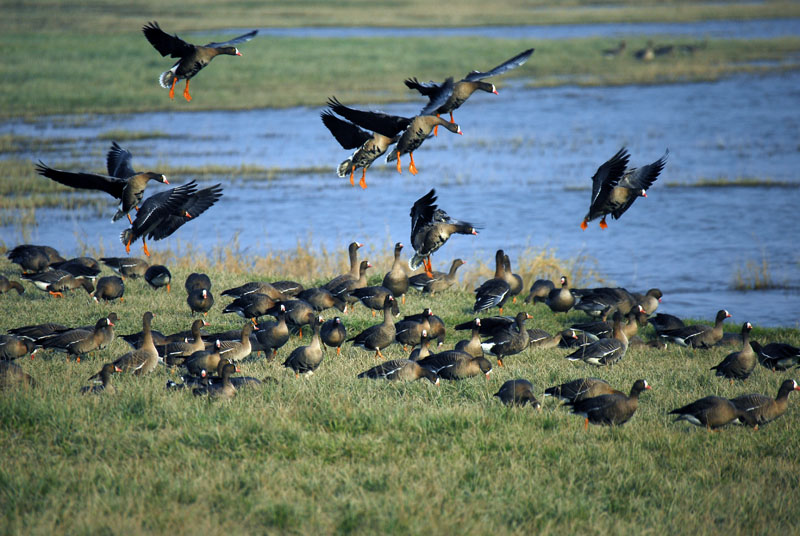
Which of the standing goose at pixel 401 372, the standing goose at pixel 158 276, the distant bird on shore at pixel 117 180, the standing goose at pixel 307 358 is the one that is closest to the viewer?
the standing goose at pixel 401 372

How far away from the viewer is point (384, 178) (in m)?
36.0

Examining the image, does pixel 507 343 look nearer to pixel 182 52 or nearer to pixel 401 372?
pixel 401 372

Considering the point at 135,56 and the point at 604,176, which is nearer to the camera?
the point at 604,176

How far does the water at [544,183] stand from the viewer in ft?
78.1

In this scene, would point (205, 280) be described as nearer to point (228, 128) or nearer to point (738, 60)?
point (228, 128)

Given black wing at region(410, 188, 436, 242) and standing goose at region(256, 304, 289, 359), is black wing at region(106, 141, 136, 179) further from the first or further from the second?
black wing at region(410, 188, 436, 242)

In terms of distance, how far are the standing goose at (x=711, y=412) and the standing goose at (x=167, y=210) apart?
25.6ft

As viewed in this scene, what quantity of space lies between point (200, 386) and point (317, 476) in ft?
8.91

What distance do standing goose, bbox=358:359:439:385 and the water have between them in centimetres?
1000

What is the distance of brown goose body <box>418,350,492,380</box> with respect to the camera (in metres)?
10.9

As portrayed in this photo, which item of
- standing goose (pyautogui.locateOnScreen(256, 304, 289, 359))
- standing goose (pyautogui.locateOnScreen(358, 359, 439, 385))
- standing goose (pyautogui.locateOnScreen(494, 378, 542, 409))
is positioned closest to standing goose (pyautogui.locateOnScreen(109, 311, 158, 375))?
standing goose (pyautogui.locateOnScreen(256, 304, 289, 359))

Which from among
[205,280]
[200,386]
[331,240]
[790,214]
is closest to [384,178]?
[331,240]

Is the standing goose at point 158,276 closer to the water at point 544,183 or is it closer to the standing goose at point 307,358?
the standing goose at point 307,358

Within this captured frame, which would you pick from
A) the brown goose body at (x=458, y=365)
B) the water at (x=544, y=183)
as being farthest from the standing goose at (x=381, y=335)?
the water at (x=544, y=183)
